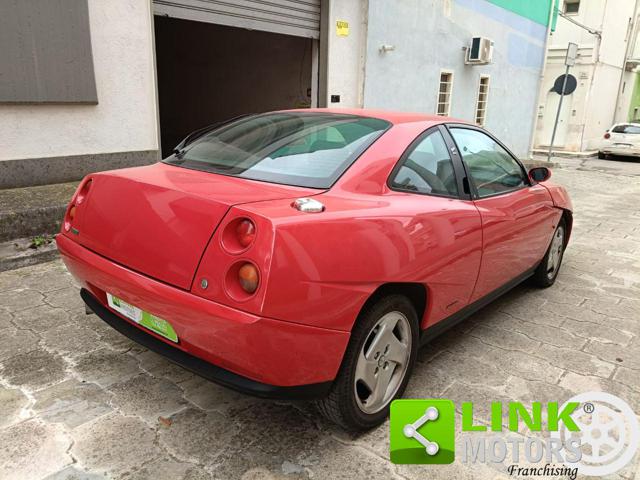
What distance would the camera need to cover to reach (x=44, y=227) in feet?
15.5

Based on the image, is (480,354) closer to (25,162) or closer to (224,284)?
(224,284)

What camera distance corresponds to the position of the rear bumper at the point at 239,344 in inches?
74.1

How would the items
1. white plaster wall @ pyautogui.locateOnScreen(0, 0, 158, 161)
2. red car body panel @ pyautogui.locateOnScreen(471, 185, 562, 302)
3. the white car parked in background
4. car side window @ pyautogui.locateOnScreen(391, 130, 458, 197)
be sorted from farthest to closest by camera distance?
the white car parked in background → white plaster wall @ pyautogui.locateOnScreen(0, 0, 158, 161) → red car body panel @ pyautogui.locateOnScreen(471, 185, 562, 302) → car side window @ pyautogui.locateOnScreen(391, 130, 458, 197)

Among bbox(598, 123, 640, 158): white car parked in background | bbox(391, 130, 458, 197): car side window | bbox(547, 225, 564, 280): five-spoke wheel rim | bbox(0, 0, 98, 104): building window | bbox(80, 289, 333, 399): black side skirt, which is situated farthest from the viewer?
bbox(598, 123, 640, 158): white car parked in background

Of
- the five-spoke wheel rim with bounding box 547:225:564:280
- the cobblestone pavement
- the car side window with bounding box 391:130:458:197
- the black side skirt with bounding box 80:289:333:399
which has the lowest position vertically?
the cobblestone pavement

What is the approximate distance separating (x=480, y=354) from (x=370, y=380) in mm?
1197

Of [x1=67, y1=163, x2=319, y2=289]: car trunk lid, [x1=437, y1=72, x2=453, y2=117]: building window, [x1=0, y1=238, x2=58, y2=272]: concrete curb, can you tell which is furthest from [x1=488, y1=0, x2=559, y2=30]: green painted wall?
[x1=67, y1=163, x2=319, y2=289]: car trunk lid

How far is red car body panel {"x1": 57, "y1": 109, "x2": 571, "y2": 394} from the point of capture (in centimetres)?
190

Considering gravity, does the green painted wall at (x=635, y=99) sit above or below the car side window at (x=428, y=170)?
above

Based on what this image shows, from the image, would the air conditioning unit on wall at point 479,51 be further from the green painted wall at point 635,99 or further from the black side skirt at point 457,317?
the green painted wall at point 635,99

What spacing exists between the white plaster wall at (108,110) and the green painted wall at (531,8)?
32.3 ft

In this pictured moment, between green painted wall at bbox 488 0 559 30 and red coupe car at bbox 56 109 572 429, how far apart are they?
38.2 feet

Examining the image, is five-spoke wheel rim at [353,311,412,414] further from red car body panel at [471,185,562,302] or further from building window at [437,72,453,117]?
building window at [437,72,453,117]

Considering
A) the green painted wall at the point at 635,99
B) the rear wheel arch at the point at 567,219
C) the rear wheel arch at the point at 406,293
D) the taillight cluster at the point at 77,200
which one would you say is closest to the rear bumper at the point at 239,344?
the rear wheel arch at the point at 406,293
